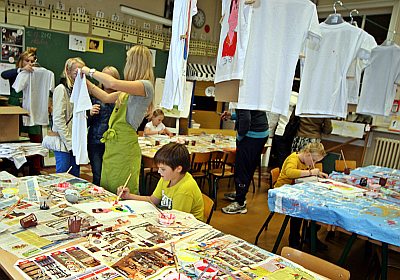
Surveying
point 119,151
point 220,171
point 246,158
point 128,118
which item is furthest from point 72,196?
point 220,171

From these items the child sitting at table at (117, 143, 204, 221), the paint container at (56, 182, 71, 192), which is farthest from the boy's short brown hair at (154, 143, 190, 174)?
the paint container at (56, 182, 71, 192)

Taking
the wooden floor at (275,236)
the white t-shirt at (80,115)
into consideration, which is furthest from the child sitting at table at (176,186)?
the wooden floor at (275,236)

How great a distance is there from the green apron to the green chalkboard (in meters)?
3.53

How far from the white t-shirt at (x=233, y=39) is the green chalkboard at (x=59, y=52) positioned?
4.07m

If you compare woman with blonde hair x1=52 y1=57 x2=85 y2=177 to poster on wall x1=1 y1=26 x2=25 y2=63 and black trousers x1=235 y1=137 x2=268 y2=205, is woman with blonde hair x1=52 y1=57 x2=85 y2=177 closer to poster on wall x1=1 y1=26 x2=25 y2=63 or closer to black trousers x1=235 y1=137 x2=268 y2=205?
black trousers x1=235 y1=137 x2=268 y2=205

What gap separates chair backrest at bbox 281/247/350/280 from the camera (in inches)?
55.6

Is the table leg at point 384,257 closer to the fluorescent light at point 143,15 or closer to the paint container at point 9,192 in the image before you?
the paint container at point 9,192

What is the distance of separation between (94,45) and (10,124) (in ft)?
7.85

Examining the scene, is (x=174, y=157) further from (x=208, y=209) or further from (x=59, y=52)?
(x=59, y=52)

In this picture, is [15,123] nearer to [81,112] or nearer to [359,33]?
[81,112]

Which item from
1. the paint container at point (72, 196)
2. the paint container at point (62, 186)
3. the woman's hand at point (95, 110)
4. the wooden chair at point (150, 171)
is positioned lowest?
the wooden chair at point (150, 171)

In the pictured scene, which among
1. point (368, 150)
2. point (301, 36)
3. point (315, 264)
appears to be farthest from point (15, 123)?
point (368, 150)

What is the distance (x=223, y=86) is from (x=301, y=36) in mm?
560

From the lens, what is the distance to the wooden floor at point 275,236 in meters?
2.93
